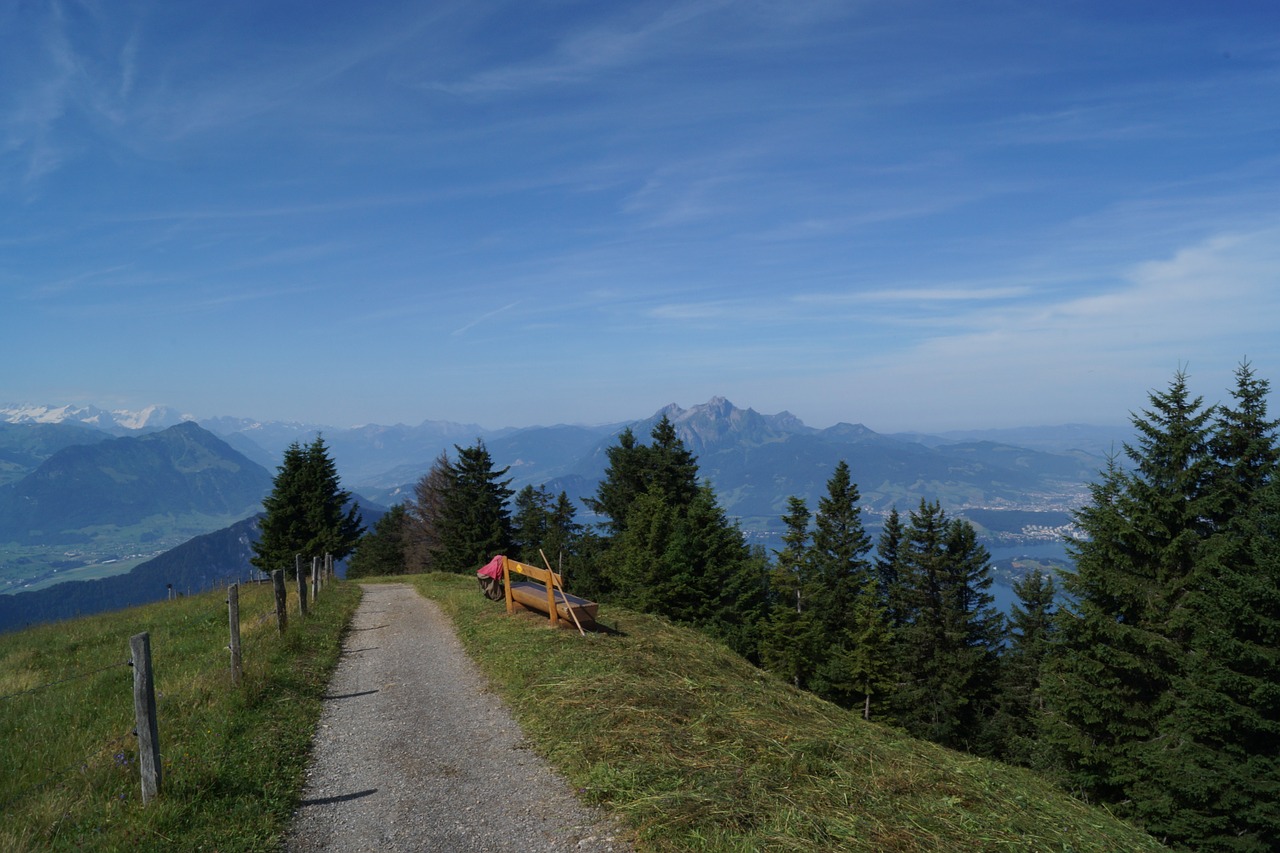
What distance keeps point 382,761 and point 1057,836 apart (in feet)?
24.8

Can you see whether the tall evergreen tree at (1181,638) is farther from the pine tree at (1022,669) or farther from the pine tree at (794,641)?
the pine tree at (794,641)

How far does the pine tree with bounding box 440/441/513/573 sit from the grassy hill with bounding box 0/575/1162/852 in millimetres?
47543

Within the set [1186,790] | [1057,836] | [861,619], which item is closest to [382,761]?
[1057,836]

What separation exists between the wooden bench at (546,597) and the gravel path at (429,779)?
3.05 meters

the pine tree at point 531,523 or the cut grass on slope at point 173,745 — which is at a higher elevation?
the cut grass on slope at point 173,745

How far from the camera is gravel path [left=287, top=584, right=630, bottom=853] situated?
247 inches

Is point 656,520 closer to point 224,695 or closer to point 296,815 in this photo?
point 224,695

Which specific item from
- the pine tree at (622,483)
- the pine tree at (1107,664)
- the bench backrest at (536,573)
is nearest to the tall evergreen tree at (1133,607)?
the pine tree at (1107,664)

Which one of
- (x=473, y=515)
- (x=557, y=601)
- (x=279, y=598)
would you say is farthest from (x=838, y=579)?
(x=279, y=598)

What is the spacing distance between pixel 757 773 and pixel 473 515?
5676 cm

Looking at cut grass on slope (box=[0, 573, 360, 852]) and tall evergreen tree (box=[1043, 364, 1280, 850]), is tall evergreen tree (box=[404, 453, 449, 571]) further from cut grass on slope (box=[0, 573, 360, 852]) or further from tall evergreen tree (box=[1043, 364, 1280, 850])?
tall evergreen tree (box=[1043, 364, 1280, 850])

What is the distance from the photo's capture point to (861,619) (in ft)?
141

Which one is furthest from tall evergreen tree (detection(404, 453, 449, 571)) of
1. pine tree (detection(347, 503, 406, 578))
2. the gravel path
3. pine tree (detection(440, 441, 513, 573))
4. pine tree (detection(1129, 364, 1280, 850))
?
pine tree (detection(1129, 364, 1280, 850))

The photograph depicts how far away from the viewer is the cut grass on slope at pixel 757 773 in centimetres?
590
